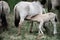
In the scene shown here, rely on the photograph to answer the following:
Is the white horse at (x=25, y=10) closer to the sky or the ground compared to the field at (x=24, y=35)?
closer to the sky

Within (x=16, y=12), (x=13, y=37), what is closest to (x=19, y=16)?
(x=16, y=12)

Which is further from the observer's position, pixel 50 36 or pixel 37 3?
pixel 37 3

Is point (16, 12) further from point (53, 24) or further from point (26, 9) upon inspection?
point (53, 24)

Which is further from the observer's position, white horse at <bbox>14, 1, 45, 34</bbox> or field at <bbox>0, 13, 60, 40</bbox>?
white horse at <bbox>14, 1, 45, 34</bbox>

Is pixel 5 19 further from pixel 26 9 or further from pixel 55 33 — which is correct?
pixel 55 33

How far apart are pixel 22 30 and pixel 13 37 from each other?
656mm

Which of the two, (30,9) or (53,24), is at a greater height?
(30,9)

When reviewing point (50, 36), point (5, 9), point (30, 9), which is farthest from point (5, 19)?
point (50, 36)

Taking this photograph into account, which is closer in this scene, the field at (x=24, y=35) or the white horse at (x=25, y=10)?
the field at (x=24, y=35)

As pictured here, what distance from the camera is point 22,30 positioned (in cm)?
721

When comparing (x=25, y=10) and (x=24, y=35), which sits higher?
(x=25, y=10)

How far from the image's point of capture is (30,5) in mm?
6895

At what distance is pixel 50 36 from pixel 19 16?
1071 mm

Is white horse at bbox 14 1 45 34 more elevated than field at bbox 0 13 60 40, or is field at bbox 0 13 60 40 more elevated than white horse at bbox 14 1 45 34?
white horse at bbox 14 1 45 34
